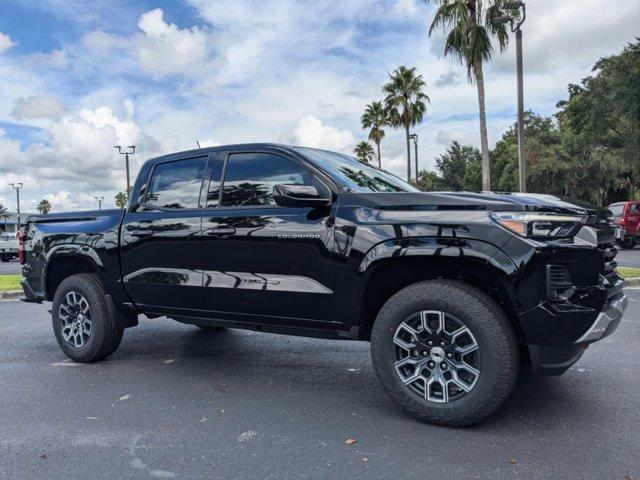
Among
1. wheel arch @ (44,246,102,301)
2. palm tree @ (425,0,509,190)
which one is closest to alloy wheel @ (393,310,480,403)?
wheel arch @ (44,246,102,301)

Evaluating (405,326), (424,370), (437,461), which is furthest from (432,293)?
(437,461)

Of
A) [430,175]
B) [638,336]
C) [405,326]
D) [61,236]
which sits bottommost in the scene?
[638,336]

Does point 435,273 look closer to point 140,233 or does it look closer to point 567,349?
point 567,349

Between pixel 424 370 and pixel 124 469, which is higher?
pixel 424 370

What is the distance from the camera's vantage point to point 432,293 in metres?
3.36

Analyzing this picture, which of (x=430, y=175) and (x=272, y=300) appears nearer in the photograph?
(x=272, y=300)

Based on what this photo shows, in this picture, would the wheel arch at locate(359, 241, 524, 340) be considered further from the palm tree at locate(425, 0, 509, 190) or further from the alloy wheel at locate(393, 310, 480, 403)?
the palm tree at locate(425, 0, 509, 190)

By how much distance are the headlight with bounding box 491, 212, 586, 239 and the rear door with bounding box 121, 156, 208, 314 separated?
233 centimetres

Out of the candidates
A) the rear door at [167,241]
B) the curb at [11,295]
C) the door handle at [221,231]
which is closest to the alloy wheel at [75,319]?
the rear door at [167,241]

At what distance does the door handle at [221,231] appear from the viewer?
408 cm

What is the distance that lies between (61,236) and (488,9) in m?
16.9

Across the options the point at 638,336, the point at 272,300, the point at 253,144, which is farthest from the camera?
the point at 638,336

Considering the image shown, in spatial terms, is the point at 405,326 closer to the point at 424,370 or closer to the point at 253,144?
the point at 424,370

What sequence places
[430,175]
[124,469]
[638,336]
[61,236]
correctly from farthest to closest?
[430,175] < [638,336] < [61,236] < [124,469]
